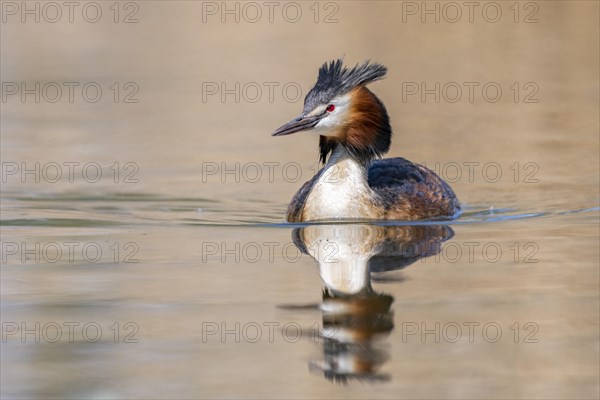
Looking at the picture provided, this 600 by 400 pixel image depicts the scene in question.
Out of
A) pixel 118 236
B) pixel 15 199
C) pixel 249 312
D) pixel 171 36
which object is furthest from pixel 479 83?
pixel 249 312

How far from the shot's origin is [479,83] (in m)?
22.1

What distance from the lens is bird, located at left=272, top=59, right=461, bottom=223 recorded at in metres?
12.0

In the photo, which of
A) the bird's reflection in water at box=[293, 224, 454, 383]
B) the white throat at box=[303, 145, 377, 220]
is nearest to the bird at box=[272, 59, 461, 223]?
the white throat at box=[303, 145, 377, 220]

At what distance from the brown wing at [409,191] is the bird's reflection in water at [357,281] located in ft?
1.18

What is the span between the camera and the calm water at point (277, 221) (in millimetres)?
7410

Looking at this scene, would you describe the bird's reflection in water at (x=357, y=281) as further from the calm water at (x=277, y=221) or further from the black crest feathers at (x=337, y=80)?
the black crest feathers at (x=337, y=80)

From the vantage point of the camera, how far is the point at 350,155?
12.2 m

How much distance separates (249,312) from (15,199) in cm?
619

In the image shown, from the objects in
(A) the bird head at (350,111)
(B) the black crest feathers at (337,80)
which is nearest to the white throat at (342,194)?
(A) the bird head at (350,111)

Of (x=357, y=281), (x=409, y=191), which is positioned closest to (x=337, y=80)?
(x=409, y=191)

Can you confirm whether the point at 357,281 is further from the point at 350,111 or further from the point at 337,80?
the point at 337,80

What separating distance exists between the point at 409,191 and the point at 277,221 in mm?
1304

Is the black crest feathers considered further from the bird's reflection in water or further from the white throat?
the bird's reflection in water

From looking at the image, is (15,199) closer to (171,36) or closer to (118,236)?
(118,236)
